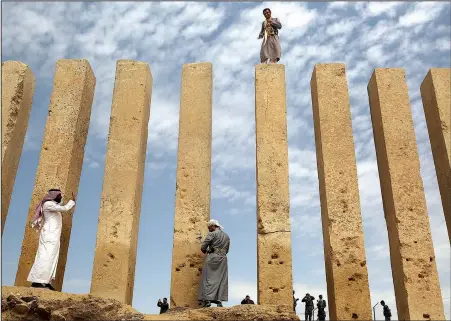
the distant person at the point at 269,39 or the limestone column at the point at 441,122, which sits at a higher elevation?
the distant person at the point at 269,39

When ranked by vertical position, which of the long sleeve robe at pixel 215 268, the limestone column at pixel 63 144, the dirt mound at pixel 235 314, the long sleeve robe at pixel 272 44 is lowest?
the dirt mound at pixel 235 314

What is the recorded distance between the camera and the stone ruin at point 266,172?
7.18 metres

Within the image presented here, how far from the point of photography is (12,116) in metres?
8.20

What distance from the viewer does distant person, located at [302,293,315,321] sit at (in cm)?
1148

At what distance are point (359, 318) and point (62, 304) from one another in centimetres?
399

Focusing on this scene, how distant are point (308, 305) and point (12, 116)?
25.1ft

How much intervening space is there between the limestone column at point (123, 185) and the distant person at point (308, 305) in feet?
17.2

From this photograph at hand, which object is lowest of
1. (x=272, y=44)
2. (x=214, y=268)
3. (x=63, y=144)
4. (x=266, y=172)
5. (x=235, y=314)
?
(x=235, y=314)

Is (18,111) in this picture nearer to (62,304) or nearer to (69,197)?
(69,197)

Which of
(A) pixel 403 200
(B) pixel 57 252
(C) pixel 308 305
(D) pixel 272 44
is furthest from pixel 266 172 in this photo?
(C) pixel 308 305

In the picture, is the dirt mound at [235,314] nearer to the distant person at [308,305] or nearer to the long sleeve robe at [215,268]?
the long sleeve robe at [215,268]

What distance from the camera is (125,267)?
7.40m

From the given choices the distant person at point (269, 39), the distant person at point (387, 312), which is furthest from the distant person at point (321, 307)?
the distant person at point (269, 39)

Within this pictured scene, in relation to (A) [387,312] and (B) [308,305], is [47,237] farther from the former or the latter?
(A) [387,312]
